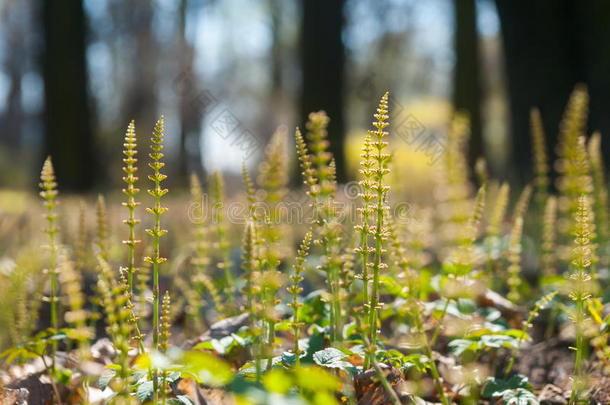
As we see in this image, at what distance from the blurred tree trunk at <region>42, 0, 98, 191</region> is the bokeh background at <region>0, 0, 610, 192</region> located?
2cm

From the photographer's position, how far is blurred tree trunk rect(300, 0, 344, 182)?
9.34m

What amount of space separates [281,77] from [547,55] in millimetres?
21863

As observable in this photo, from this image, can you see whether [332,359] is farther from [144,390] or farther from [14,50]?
[14,50]

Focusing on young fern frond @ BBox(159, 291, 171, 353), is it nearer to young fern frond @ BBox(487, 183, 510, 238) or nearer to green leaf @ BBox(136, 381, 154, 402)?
green leaf @ BBox(136, 381, 154, 402)

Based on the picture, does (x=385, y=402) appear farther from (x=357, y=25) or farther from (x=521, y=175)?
(x=357, y=25)

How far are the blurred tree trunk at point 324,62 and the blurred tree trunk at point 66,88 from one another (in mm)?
4104

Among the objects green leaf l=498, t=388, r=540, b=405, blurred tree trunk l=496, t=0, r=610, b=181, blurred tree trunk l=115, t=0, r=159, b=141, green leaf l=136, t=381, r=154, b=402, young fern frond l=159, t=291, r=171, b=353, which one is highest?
blurred tree trunk l=115, t=0, r=159, b=141

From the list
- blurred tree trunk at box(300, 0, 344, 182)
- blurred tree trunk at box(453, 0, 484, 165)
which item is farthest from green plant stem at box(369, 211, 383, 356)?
blurred tree trunk at box(453, 0, 484, 165)

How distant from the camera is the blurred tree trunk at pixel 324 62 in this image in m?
9.34

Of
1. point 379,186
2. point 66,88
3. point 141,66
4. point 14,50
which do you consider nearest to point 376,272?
point 379,186

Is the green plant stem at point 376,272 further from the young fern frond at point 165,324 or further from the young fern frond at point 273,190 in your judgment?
the young fern frond at point 165,324

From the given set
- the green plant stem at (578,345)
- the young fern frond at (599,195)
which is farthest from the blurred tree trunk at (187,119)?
the green plant stem at (578,345)

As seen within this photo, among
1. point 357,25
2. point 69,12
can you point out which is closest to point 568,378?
point 69,12

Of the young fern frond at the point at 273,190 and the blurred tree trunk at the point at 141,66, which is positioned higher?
the blurred tree trunk at the point at 141,66
